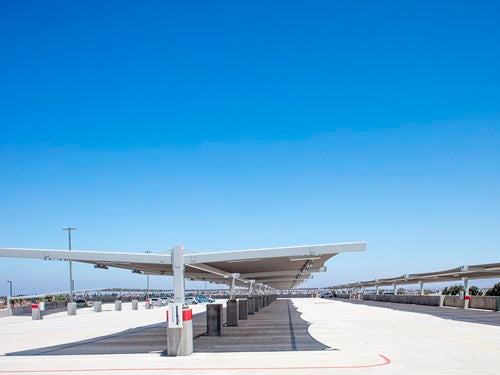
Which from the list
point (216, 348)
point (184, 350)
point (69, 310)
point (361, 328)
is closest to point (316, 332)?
point (361, 328)

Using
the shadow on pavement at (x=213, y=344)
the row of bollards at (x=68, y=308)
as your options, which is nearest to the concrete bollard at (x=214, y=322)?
the shadow on pavement at (x=213, y=344)

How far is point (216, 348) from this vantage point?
59.3ft

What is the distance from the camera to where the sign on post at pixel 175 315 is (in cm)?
1623

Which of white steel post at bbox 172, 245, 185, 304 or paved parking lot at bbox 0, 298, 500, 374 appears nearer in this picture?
paved parking lot at bbox 0, 298, 500, 374

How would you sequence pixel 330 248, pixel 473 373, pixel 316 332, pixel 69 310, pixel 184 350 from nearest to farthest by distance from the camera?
1. pixel 473 373
2. pixel 184 350
3. pixel 330 248
4. pixel 316 332
5. pixel 69 310

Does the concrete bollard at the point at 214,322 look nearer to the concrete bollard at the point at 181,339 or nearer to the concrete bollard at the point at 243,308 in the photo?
the concrete bollard at the point at 181,339

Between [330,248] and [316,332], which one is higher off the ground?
[330,248]

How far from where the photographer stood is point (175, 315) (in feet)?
53.6

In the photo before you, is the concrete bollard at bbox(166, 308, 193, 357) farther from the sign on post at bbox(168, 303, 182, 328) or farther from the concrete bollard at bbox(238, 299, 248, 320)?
the concrete bollard at bbox(238, 299, 248, 320)

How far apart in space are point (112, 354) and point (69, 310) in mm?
36716

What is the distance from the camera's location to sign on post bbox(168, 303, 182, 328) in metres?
16.2

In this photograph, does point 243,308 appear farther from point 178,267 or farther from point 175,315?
point 175,315

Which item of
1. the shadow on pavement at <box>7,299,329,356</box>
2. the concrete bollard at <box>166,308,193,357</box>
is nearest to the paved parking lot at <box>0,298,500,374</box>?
the shadow on pavement at <box>7,299,329,356</box>

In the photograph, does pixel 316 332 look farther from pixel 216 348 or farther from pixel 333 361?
pixel 333 361
